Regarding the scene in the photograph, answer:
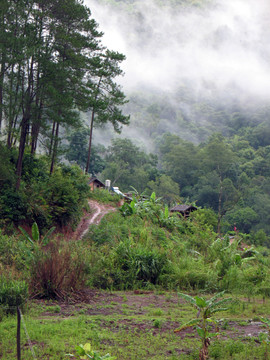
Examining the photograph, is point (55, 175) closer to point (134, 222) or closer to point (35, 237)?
point (134, 222)

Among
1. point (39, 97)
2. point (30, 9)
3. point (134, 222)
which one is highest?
point (30, 9)

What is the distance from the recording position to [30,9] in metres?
16.7

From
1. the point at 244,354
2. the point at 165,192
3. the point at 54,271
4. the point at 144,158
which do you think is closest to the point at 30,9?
the point at 54,271

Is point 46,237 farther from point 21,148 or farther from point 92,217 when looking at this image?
point 92,217

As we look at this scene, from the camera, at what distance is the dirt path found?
1873 cm

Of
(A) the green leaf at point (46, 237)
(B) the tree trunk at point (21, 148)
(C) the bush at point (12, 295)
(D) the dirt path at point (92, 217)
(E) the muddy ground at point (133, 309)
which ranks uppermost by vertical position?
(B) the tree trunk at point (21, 148)

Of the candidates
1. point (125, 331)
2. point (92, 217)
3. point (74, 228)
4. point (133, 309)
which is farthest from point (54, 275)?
point (92, 217)

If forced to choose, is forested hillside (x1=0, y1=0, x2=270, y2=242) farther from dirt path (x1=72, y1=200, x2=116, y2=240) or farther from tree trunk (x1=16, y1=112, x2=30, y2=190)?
dirt path (x1=72, y1=200, x2=116, y2=240)

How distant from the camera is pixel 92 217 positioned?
21.7 m

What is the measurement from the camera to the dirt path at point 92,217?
1873cm

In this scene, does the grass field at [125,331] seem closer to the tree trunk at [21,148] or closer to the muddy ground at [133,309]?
the muddy ground at [133,309]

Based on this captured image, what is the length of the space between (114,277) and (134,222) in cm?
966

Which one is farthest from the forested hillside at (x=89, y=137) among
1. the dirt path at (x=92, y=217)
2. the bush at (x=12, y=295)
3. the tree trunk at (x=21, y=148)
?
the bush at (x=12, y=295)

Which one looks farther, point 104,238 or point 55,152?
point 55,152
